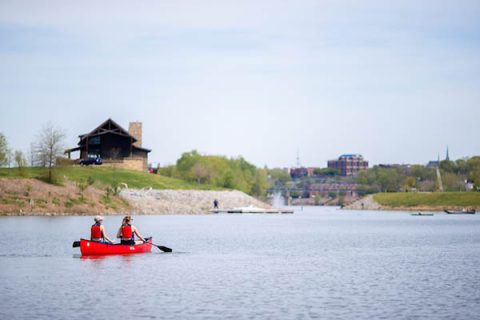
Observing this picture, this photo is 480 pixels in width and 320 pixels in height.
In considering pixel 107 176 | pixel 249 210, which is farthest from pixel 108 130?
pixel 249 210

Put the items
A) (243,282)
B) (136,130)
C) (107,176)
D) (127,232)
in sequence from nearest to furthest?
(243,282) → (127,232) → (107,176) → (136,130)

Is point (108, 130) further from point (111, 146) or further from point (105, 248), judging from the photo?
point (105, 248)

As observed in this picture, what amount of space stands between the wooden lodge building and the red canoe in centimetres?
11565

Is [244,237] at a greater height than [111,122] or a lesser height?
lesser

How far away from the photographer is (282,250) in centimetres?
6319

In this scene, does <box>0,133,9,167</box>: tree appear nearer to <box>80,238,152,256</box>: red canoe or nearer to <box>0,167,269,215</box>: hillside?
<box>0,167,269,215</box>: hillside

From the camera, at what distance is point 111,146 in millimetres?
173250

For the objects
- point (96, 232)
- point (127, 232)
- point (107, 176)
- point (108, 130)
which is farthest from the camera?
point (108, 130)

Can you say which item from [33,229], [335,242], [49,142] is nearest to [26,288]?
[335,242]

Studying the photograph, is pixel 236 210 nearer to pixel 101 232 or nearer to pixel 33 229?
pixel 33 229

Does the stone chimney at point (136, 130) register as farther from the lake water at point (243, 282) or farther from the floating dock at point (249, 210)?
the lake water at point (243, 282)

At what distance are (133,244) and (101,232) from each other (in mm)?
2976

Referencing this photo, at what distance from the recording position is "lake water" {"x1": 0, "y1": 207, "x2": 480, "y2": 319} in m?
32.9

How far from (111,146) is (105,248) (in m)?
121
